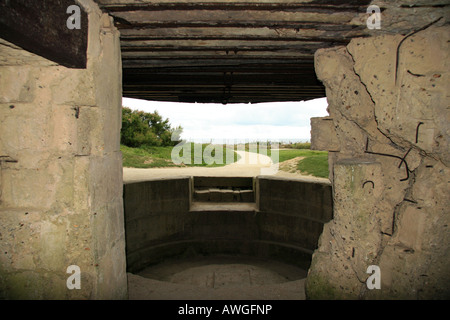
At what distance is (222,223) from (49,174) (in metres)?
6.83

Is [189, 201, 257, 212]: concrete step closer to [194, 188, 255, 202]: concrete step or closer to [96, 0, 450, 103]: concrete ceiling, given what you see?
[194, 188, 255, 202]: concrete step

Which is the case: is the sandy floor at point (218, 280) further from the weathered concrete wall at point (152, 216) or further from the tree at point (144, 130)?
the tree at point (144, 130)

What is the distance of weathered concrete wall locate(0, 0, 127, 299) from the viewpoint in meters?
1.80

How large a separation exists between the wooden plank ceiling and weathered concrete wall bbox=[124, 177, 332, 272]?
13.9 feet

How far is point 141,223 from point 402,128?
717 centimetres

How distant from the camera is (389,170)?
2.41 meters

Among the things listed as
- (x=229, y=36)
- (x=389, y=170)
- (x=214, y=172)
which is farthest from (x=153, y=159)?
(x=389, y=170)

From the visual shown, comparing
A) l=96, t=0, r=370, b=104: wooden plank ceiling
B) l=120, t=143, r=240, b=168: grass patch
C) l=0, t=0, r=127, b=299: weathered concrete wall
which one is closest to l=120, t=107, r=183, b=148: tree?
l=120, t=143, r=240, b=168: grass patch

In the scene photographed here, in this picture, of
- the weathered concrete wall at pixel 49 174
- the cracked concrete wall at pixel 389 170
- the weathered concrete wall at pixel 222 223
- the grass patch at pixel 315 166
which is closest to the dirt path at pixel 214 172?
the grass patch at pixel 315 166

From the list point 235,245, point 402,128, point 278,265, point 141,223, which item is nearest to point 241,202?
point 235,245

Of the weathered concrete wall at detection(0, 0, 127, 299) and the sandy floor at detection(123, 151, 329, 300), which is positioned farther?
the sandy floor at detection(123, 151, 329, 300)

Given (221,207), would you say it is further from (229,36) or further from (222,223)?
(229,36)

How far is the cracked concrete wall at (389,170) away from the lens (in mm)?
2057

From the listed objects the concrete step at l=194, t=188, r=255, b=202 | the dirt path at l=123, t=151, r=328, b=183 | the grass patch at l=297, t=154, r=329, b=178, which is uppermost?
the grass patch at l=297, t=154, r=329, b=178
